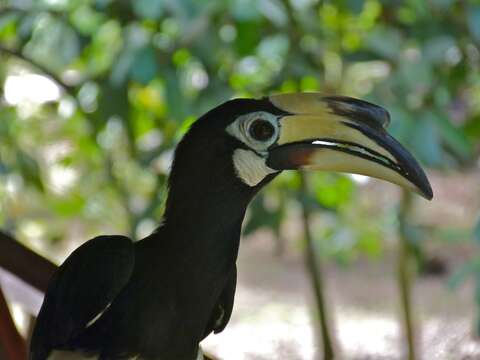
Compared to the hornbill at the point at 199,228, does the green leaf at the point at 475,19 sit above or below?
above

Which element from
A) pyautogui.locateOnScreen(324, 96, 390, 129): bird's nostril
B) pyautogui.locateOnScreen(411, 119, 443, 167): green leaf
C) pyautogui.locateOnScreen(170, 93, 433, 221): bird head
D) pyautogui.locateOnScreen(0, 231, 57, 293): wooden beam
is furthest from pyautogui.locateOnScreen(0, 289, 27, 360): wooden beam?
pyautogui.locateOnScreen(411, 119, 443, 167): green leaf

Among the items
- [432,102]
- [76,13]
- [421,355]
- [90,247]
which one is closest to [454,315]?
[421,355]

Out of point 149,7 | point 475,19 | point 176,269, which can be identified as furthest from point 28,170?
point 176,269

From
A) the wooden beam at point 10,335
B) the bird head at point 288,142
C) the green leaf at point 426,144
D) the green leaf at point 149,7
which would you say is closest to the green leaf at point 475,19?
the green leaf at point 426,144

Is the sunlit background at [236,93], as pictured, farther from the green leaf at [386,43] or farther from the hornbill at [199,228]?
the hornbill at [199,228]

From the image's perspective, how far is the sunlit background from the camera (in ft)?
4.09

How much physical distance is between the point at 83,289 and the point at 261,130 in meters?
0.18

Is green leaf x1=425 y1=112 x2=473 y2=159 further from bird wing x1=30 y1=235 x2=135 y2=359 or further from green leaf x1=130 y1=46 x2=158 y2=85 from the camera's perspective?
bird wing x1=30 y1=235 x2=135 y2=359

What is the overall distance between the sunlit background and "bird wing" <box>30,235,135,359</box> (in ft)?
0.44

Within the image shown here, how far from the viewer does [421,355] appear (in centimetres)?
176

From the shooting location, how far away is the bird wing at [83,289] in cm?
70

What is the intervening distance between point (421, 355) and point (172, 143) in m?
0.68

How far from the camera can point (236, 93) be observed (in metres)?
1.36

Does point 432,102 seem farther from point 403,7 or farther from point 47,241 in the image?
point 47,241
